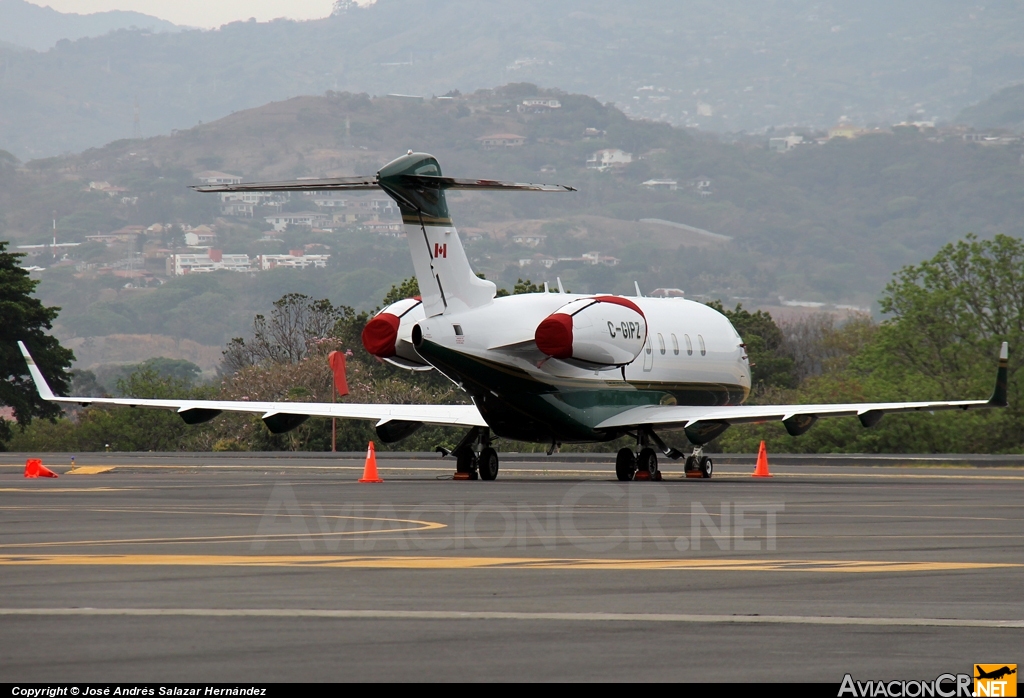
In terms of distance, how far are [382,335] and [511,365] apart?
265 cm

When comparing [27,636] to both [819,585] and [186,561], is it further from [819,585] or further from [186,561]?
[819,585]

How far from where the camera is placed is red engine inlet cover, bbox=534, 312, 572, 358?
29.3 metres

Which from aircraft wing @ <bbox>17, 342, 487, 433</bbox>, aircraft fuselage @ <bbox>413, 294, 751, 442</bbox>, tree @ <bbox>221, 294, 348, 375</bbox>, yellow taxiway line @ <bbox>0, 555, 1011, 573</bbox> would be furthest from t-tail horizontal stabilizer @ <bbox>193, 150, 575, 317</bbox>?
tree @ <bbox>221, 294, 348, 375</bbox>

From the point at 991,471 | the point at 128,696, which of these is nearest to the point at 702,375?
the point at 991,471

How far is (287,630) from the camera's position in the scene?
924cm

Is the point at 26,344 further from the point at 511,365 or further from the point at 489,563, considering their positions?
the point at 489,563

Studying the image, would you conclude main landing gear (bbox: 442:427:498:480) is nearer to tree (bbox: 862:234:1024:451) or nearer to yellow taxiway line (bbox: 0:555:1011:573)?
yellow taxiway line (bbox: 0:555:1011:573)

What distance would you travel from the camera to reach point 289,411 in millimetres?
31406

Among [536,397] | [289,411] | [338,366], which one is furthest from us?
[338,366]

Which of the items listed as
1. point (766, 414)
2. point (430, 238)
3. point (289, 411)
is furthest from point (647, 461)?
point (289, 411)

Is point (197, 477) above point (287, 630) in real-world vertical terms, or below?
below

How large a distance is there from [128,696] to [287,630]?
2.21m

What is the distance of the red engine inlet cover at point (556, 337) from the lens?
96.1ft

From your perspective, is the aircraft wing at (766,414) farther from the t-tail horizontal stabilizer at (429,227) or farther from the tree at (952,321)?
the tree at (952,321)
